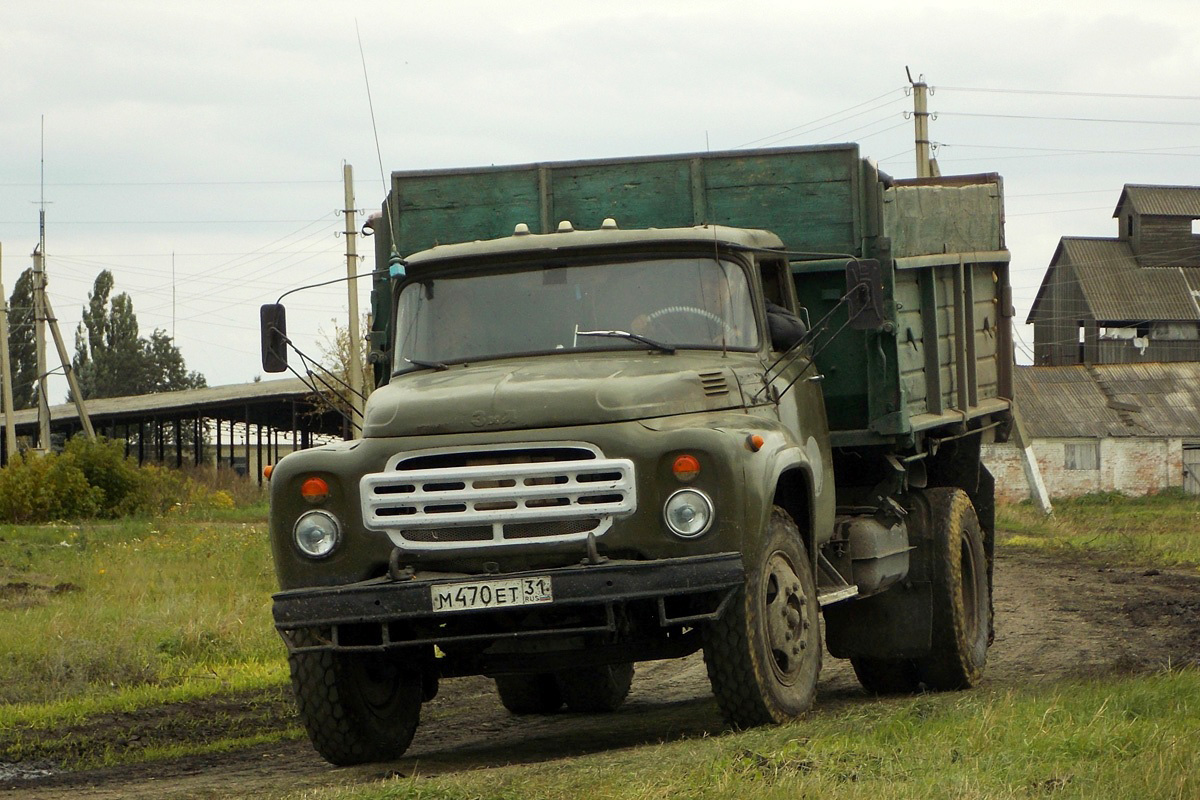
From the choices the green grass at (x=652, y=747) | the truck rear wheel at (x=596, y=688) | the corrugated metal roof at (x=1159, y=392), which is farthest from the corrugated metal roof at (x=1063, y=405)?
the truck rear wheel at (x=596, y=688)

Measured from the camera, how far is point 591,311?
789 centimetres

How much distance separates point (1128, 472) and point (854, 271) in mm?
42485

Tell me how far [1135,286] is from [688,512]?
56525 millimetres

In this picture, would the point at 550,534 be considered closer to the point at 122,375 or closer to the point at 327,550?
the point at 327,550

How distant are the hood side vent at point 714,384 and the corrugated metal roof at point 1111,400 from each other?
41.3 metres

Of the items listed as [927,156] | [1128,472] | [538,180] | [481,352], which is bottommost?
[1128,472]

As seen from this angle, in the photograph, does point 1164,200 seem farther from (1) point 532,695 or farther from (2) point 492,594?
(2) point 492,594

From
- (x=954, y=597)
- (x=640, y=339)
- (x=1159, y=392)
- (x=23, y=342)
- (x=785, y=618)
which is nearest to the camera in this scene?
(x=785, y=618)

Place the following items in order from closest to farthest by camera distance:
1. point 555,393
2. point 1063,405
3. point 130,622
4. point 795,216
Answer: point 555,393 < point 795,216 < point 130,622 < point 1063,405

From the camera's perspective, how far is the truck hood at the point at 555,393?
273 inches

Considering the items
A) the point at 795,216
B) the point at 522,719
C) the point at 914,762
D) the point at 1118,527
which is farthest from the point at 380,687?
the point at 1118,527

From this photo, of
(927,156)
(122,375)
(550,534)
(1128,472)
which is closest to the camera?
(550,534)

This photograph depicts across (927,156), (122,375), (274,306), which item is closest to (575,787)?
(274,306)

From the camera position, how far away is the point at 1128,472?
4778cm
